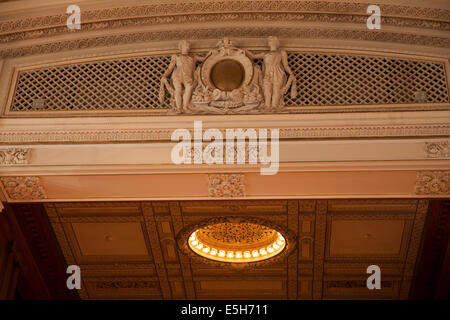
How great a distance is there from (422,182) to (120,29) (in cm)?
351

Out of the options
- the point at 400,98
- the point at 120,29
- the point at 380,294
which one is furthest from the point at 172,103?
the point at 380,294

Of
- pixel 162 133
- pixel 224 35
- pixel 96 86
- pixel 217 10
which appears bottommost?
pixel 162 133

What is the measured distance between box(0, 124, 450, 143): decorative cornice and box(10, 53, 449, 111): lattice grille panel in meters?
0.30

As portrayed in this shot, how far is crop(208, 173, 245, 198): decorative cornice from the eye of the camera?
17.8 ft

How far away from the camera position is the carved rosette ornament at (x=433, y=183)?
17.5 ft

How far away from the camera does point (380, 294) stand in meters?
8.34

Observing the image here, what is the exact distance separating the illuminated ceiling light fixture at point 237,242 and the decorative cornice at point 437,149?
3.34 metres

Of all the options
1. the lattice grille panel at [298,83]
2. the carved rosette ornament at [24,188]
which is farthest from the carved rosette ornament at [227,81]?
the carved rosette ornament at [24,188]

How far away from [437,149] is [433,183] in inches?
13.5

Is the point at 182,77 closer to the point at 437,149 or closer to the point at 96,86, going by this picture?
the point at 96,86

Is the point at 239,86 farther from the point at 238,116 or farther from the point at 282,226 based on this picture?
the point at 282,226

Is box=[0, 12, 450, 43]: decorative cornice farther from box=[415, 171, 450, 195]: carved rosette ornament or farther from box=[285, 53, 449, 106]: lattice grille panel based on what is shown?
box=[415, 171, 450, 195]: carved rosette ornament

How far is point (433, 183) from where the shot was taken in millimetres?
5387

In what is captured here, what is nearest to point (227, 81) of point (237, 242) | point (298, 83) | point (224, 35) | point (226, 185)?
point (224, 35)
